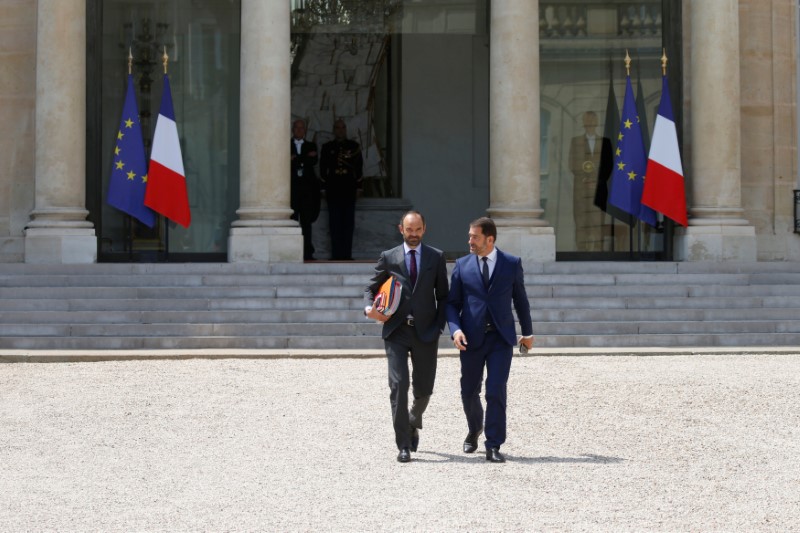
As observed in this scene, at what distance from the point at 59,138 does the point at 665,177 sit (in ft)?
31.9

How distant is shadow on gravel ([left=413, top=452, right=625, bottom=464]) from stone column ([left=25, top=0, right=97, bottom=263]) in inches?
492

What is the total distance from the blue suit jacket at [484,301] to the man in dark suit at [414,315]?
0.13 meters

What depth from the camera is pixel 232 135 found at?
24.7 m

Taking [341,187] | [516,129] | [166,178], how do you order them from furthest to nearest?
[341,187] → [166,178] → [516,129]

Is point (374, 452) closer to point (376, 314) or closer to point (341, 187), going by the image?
point (376, 314)

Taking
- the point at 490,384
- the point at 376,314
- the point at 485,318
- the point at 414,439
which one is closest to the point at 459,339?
the point at 485,318

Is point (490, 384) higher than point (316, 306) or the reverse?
the reverse

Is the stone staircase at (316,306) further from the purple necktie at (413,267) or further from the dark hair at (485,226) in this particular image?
the dark hair at (485,226)

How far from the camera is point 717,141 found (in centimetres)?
2242

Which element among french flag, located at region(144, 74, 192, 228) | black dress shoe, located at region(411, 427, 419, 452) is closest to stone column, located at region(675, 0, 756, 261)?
french flag, located at region(144, 74, 192, 228)

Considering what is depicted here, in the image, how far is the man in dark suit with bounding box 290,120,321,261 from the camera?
79.5 ft

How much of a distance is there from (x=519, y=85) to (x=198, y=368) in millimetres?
8251

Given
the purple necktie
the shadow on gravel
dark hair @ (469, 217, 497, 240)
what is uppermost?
dark hair @ (469, 217, 497, 240)

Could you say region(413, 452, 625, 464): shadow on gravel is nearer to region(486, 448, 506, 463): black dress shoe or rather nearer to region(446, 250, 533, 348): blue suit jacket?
region(486, 448, 506, 463): black dress shoe
